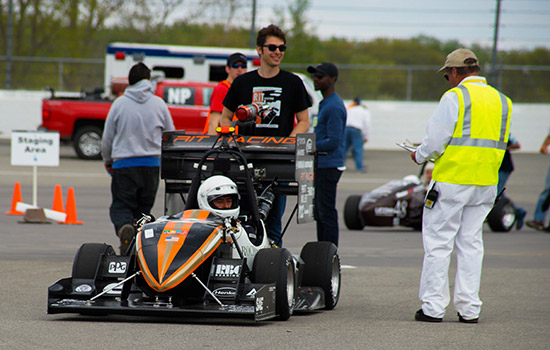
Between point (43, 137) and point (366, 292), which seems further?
point (43, 137)

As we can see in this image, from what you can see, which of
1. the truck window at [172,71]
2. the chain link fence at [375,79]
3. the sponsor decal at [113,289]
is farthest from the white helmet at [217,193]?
the chain link fence at [375,79]

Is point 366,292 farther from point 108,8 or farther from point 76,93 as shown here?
point 108,8

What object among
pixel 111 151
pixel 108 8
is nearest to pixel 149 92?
pixel 111 151

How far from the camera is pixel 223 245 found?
7.07m

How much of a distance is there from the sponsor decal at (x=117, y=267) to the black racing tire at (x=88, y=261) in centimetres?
12

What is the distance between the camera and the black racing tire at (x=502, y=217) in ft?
47.0

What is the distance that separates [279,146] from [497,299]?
2.43m

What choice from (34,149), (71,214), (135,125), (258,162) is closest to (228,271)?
(258,162)

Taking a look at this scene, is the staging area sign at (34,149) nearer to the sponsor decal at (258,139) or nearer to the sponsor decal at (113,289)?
the sponsor decal at (258,139)

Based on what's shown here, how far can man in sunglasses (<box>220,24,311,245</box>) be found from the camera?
829 cm

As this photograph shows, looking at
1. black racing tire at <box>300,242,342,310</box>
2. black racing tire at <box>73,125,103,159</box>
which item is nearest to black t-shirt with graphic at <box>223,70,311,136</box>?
black racing tire at <box>300,242,342,310</box>

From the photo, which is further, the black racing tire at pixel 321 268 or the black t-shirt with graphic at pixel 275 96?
the black t-shirt with graphic at pixel 275 96

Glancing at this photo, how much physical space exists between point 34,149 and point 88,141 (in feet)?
33.5

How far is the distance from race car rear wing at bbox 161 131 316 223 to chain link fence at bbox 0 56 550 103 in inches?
984
